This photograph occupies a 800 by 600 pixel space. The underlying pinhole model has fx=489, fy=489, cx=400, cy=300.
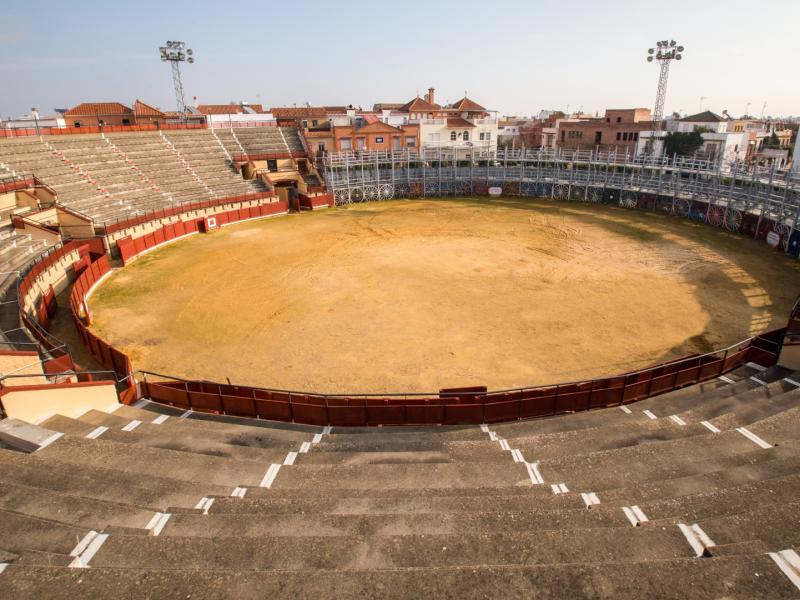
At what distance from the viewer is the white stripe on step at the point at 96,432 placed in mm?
11680

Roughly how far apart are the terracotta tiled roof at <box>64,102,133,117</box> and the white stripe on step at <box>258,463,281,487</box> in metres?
72.3

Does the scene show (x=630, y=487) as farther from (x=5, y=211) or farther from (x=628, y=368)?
(x=5, y=211)

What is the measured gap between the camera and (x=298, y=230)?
129 feet

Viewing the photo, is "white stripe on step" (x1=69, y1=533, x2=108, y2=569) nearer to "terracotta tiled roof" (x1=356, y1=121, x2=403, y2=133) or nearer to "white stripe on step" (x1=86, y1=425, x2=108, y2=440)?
"white stripe on step" (x1=86, y1=425, x2=108, y2=440)

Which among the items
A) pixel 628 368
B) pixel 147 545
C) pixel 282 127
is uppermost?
pixel 282 127

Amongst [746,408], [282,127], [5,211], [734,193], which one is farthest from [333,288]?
[282,127]

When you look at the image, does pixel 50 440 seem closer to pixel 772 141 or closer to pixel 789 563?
pixel 789 563

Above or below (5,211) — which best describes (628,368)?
below

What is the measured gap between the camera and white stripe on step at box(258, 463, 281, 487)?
999 centimetres

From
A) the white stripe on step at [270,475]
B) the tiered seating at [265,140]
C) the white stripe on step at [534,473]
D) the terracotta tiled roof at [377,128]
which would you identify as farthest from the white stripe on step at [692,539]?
the terracotta tiled roof at [377,128]

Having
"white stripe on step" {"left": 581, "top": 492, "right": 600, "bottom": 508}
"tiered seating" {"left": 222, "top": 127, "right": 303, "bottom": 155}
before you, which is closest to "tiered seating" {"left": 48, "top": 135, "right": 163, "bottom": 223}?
"tiered seating" {"left": 222, "top": 127, "right": 303, "bottom": 155}

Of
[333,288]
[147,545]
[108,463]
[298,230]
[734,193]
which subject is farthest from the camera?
[298,230]

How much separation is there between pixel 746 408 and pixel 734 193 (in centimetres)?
2958

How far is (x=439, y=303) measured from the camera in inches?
917
